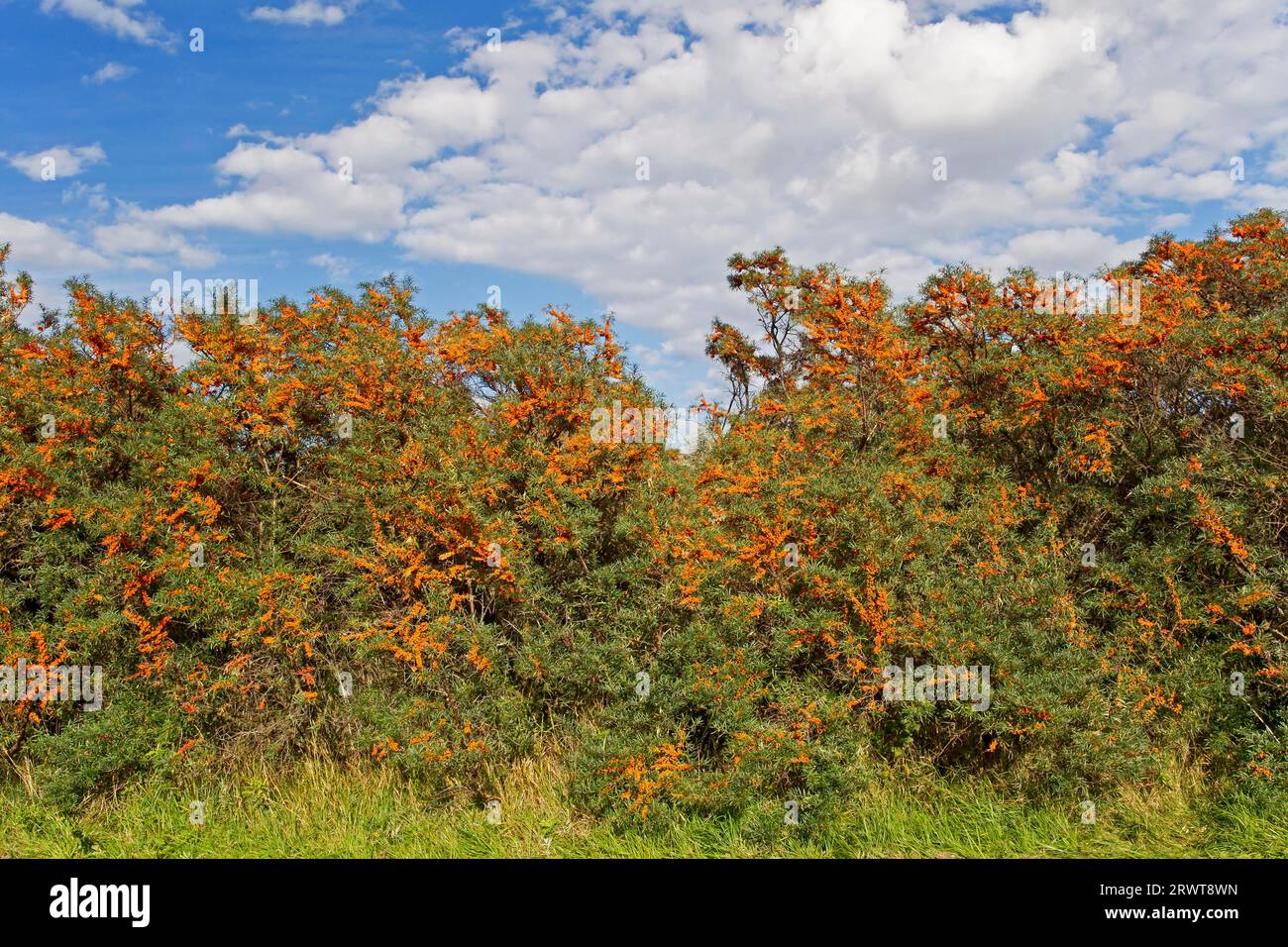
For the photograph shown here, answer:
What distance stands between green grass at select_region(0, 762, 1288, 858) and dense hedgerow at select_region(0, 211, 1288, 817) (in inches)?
7.0

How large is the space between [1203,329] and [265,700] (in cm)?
681

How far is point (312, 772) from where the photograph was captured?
4980mm

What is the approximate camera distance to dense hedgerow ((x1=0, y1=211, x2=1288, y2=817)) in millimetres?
4590

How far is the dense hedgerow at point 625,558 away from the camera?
4590 millimetres

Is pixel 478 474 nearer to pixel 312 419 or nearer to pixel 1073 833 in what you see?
pixel 312 419

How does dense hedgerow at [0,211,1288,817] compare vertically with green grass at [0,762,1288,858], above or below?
above

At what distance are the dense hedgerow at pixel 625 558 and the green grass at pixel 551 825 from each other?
7.0 inches

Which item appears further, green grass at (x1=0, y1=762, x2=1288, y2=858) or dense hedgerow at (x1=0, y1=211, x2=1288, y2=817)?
dense hedgerow at (x1=0, y1=211, x2=1288, y2=817)

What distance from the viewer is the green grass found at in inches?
170

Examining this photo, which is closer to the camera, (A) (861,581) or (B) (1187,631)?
(A) (861,581)
